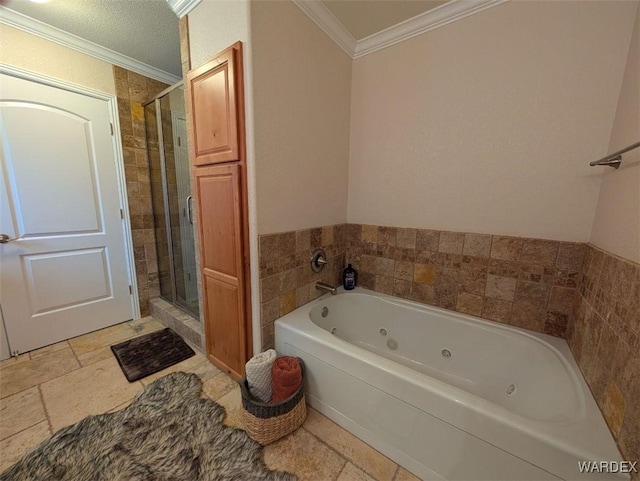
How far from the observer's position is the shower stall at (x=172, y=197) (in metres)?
2.02

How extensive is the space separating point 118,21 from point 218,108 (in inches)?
46.2

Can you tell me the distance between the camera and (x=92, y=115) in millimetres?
1969

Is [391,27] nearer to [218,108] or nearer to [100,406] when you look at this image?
[218,108]

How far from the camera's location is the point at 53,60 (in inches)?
70.1

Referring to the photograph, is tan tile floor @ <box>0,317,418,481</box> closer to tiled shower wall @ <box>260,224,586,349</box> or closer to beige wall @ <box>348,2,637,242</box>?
tiled shower wall @ <box>260,224,586,349</box>

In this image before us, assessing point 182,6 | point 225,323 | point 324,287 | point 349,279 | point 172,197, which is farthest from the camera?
point 172,197

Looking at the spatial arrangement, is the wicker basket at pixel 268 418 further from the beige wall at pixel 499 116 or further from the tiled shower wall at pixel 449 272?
the beige wall at pixel 499 116

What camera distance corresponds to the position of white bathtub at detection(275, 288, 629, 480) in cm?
80

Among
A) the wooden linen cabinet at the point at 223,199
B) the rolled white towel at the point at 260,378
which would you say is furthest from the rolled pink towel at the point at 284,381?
the wooden linen cabinet at the point at 223,199

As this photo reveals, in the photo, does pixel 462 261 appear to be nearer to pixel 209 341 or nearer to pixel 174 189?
pixel 209 341

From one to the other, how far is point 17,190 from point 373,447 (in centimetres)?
287

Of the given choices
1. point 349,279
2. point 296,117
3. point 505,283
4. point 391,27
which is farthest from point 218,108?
point 505,283

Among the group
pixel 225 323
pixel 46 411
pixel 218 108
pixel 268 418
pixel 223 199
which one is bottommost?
pixel 46 411

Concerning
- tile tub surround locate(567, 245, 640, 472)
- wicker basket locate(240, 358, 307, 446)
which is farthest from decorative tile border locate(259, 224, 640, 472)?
wicker basket locate(240, 358, 307, 446)
